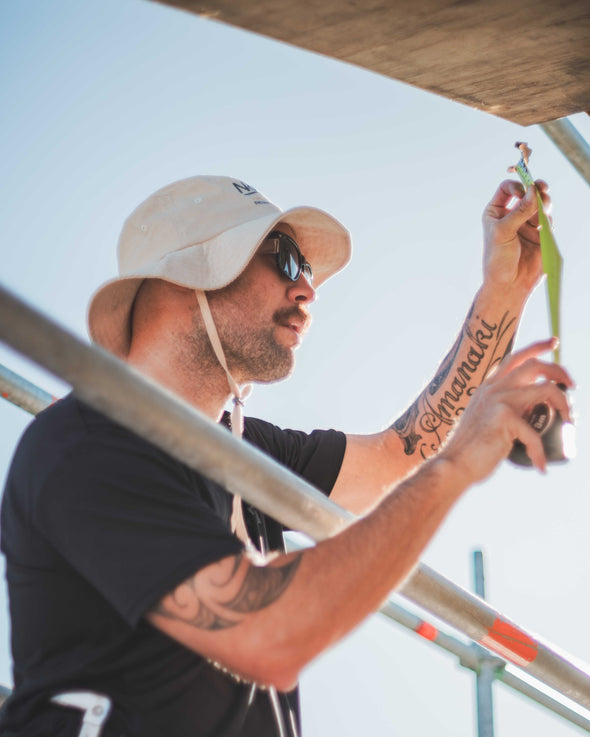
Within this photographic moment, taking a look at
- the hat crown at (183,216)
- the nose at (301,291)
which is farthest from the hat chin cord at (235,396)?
the nose at (301,291)

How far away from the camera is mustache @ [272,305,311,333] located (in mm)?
2484

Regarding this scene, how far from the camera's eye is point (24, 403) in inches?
125

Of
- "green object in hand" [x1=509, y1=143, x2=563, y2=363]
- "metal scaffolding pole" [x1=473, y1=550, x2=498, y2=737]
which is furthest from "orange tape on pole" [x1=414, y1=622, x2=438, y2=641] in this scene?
"green object in hand" [x1=509, y1=143, x2=563, y2=363]

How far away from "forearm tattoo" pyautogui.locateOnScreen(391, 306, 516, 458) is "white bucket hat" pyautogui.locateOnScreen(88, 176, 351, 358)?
1.66ft

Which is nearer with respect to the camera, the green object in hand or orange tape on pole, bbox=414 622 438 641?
the green object in hand

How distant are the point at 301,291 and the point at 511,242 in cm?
55

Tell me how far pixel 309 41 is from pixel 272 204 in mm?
868

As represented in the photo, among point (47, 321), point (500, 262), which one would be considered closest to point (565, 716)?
point (500, 262)

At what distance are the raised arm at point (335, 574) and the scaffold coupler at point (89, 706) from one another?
168 millimetres

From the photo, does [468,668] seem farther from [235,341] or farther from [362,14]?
[362,14]

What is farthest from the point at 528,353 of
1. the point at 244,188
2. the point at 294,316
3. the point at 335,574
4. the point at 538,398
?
the point at 244,188

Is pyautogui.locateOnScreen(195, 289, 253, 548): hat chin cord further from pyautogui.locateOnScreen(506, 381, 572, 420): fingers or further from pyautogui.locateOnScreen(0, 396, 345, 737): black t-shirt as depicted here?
pyautogui.locateOnScreen(506, 381, 572, 420): fingers

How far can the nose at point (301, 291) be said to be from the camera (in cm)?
255

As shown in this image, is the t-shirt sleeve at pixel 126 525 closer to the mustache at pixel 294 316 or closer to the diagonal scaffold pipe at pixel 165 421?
the diagonal scaffold pipe at pixel 165 421
